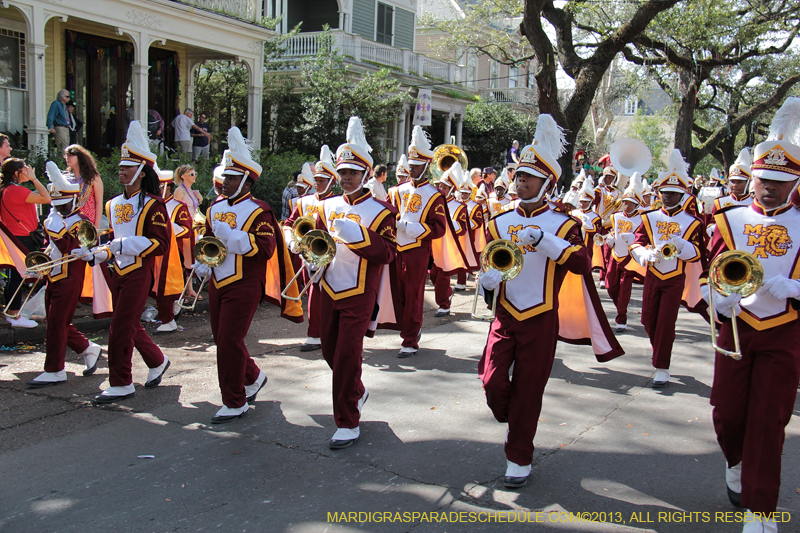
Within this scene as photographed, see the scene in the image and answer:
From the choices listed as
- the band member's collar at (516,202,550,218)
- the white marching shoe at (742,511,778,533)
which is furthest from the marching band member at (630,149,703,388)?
the white marching shoe at (742,511,778,533)

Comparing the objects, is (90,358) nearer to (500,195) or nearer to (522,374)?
(522,374)

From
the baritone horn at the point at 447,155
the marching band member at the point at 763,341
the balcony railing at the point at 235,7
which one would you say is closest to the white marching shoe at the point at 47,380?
the baritone horn at the point at 447,155

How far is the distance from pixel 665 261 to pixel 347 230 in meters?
3.46

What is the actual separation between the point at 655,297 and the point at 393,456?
3461 millimetres

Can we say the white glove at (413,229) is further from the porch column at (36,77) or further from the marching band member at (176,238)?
the porch column at (36,77)

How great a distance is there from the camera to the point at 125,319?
5.92 meters

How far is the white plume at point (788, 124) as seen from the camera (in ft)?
14.0

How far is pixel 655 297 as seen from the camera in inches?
275

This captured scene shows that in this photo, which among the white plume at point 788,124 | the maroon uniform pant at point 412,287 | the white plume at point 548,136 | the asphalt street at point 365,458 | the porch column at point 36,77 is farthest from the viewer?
the porch column at point 36,77

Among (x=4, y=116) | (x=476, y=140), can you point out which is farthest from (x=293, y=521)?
(x=476, y=140)

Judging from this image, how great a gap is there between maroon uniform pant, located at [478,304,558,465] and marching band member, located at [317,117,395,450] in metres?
1.12

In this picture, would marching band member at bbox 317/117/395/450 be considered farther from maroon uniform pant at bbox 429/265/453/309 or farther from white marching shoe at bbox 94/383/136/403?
maroon uniform pant at bbox 429/265/453/309

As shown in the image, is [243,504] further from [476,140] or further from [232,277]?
[476,140]

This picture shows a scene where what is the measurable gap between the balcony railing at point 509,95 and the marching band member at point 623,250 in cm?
2973
